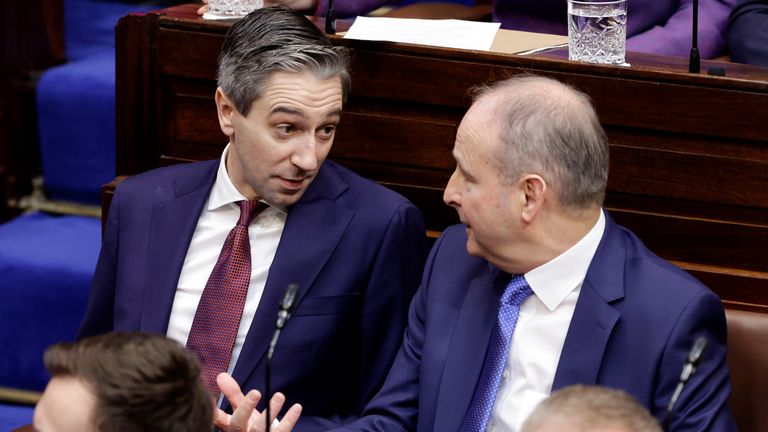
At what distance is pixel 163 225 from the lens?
1.88 metres

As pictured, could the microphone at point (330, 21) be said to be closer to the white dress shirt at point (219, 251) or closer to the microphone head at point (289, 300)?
the white dress shirt at point (219, 251)

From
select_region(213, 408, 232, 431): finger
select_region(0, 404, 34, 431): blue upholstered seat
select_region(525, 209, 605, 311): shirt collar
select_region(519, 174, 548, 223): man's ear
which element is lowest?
select_region(0, 404, 34, 431): blue upholstered seat

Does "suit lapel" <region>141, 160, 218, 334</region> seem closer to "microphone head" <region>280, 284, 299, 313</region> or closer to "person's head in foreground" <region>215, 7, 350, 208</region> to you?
"person's head in foreground" <region>215, 7, 350, 208</region>

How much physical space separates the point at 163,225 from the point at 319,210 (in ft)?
0.74

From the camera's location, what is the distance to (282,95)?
1.78 metres

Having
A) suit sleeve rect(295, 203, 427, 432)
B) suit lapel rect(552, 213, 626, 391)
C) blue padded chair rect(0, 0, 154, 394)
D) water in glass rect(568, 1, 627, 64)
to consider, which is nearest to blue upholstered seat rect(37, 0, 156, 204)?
blue padded chair rect(0, 0, 154, 394)

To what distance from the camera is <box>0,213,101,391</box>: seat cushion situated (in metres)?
2.49

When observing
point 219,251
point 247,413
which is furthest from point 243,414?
point 219,251

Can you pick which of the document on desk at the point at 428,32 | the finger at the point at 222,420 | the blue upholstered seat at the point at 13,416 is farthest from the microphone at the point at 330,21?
the blue upholstered seat at the point at 13,416

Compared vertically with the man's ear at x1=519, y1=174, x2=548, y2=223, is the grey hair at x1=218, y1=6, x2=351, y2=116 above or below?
above

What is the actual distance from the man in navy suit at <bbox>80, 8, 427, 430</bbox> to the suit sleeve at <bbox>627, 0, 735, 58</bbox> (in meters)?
0.57

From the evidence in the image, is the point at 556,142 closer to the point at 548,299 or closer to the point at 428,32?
the point at 548,299

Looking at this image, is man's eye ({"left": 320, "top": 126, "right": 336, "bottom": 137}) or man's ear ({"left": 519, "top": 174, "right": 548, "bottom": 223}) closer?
man's ear ({"left": 519, "top": 174, "right": 548, "bottom": 223})

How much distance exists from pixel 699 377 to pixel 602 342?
118 mm
